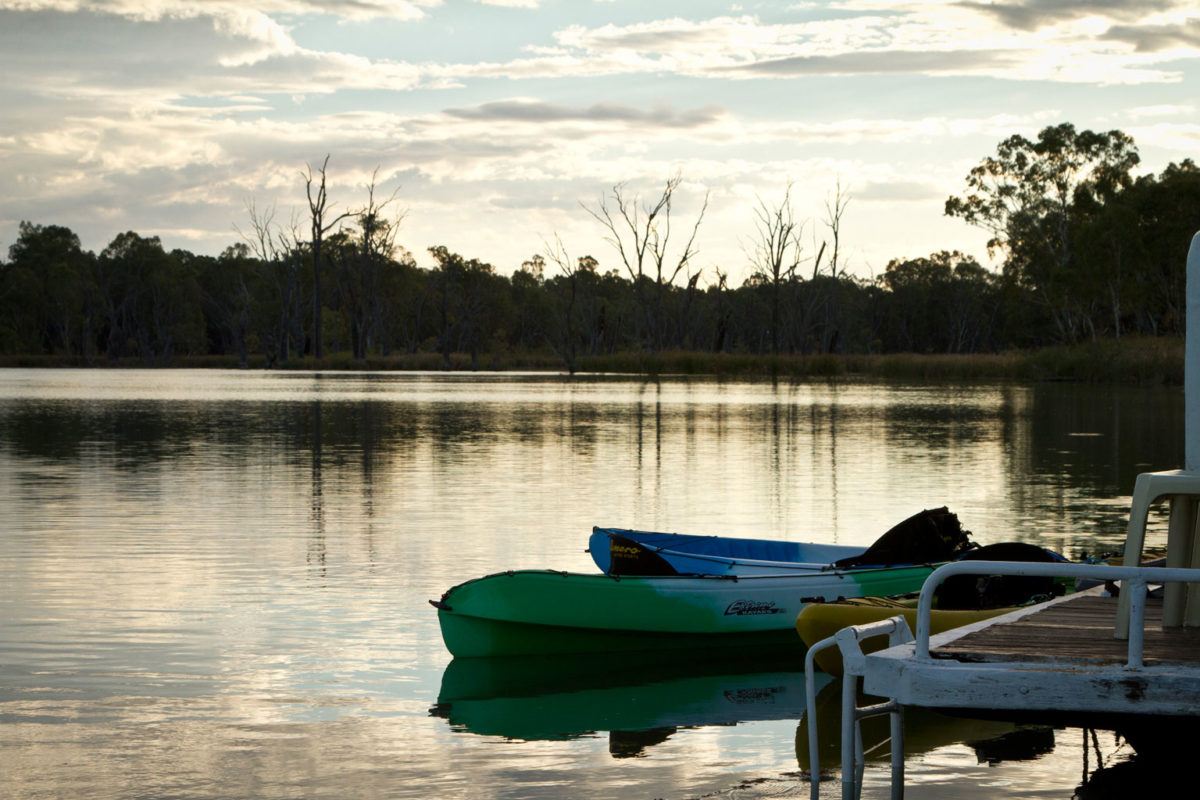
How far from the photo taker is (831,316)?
113938 millimetres

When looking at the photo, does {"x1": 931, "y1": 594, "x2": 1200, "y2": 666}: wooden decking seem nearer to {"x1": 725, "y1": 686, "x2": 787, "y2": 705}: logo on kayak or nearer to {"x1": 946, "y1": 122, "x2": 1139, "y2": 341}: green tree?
{"x1": 725, "y1": 686, "x2": 787, "y2": 705}: logo on kayak

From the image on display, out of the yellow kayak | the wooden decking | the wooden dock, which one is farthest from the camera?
the yellow kayak

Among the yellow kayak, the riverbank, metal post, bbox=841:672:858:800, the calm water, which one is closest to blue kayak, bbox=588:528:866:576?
the calm water

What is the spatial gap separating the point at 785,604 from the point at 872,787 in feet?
13.6

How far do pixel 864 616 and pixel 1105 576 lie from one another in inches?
182

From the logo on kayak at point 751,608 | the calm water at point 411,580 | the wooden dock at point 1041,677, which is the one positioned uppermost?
the wooden dock at point 1041,677

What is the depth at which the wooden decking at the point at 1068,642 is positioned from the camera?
6.66 meters

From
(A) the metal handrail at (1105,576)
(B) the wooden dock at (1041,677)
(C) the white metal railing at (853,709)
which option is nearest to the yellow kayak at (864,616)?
(C) the white metal railing at (853,709)

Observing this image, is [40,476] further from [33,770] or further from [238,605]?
[33,770]

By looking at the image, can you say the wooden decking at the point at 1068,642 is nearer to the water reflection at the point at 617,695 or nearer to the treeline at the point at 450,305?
the water reflection at the point at 617,695

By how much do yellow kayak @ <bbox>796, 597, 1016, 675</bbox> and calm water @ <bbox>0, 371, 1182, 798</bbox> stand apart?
25.5 inches

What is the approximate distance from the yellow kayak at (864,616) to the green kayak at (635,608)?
6.03 ft

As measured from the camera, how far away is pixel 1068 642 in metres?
7.20

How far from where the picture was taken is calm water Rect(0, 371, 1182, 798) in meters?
9.52
